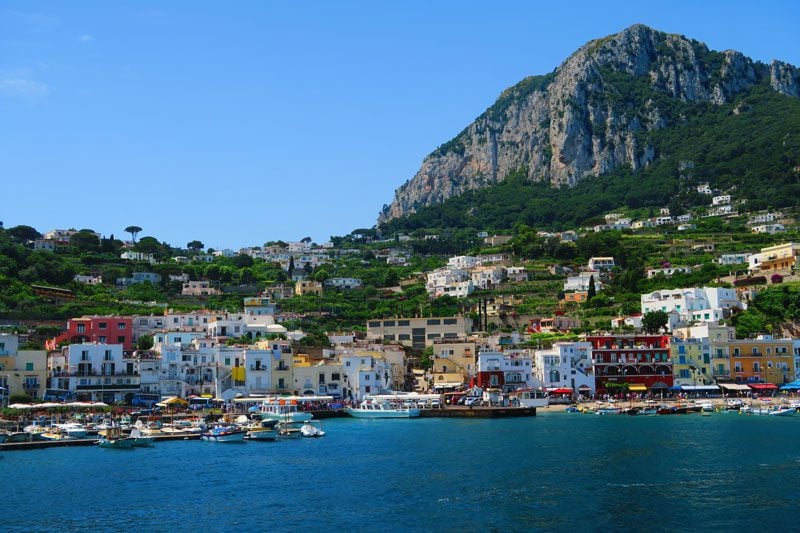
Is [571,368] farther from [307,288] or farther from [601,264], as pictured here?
[307,288]

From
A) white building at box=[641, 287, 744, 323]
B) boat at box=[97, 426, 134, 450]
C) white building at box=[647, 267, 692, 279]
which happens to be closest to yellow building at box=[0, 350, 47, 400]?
boat at box=[97, 426, 134, 450]

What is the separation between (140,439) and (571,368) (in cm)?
4303

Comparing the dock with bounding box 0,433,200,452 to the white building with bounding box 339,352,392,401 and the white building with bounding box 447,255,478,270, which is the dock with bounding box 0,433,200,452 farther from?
the white building with bounding box 447,255,478,270

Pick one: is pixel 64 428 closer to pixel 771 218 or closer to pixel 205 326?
pixel 205 326

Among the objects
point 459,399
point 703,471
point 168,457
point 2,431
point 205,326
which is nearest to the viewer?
point 703,471

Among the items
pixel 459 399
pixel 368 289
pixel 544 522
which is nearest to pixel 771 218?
pixel 368 289

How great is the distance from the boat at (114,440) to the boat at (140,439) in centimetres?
32

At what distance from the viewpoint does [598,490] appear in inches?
1587

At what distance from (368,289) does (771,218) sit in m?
66.0

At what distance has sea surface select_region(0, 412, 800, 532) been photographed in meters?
35.2

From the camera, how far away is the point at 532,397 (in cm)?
8462

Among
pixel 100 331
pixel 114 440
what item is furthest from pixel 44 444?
pixel 100 331

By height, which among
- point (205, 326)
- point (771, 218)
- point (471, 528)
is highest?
point (771, 218)

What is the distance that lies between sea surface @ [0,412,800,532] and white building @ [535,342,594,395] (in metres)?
24.0
